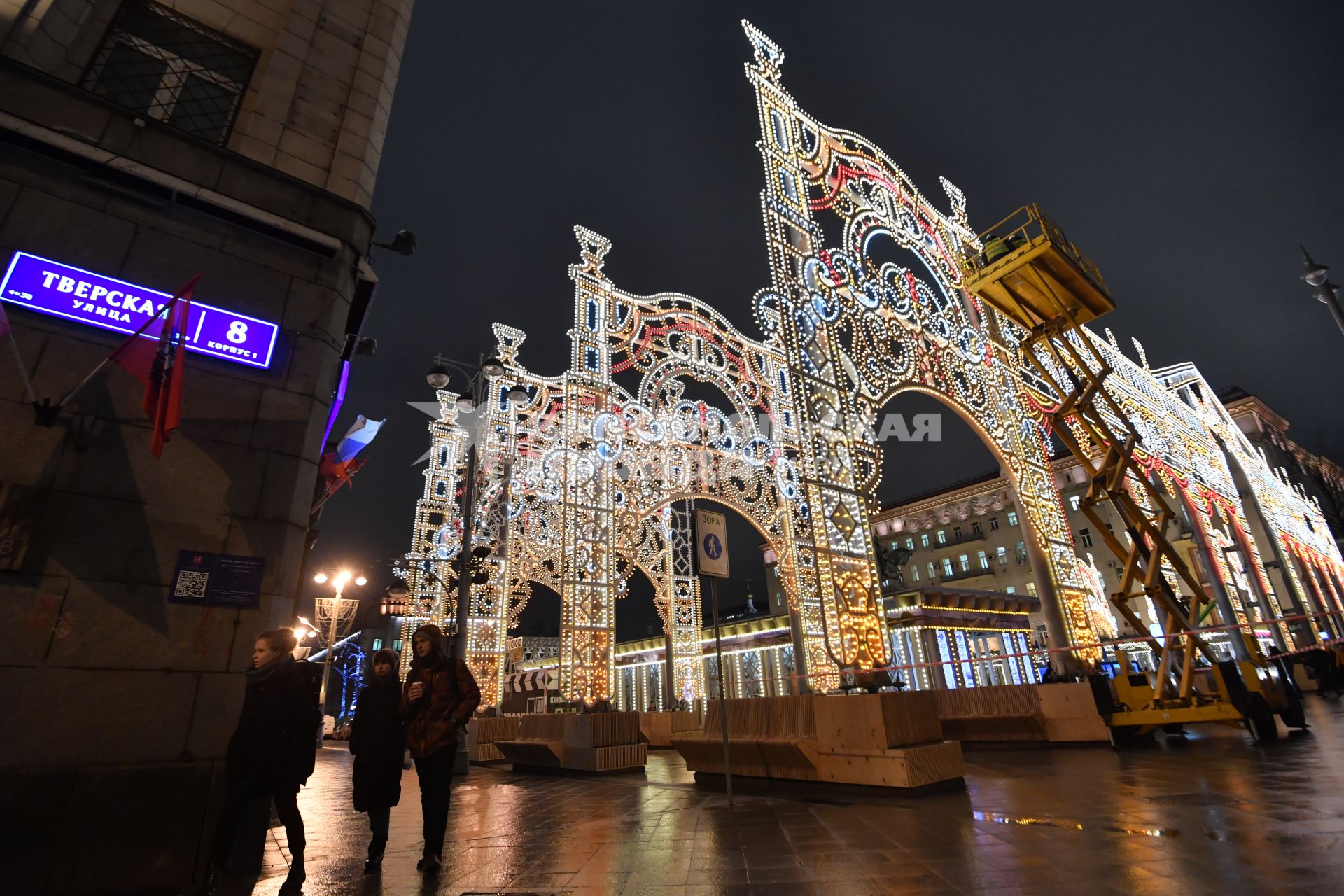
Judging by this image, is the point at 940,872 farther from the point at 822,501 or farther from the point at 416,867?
the point at 822,501

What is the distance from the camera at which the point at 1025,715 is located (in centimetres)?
1181

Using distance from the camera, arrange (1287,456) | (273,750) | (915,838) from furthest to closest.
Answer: (1287,456)
(915,838)
(273,750)

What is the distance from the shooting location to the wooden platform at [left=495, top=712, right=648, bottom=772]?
11453 mm

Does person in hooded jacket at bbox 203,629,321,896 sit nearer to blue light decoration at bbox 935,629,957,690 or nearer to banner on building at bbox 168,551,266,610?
banner on building at bbox 168,551,266,610

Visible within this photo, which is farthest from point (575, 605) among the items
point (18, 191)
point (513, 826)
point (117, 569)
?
point (18, 191)

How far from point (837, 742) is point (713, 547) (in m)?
2.74

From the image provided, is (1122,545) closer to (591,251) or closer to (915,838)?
(915,838)

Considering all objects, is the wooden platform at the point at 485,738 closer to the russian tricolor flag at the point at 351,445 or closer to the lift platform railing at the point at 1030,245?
the russian tricolor flag at the point at 351,445

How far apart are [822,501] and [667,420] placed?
32.2ft

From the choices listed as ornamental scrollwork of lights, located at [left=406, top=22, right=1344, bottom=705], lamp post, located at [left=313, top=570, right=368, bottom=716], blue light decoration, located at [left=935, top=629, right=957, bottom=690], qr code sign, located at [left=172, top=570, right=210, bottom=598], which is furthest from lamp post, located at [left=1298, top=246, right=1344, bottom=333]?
lamp post, located at [left=313, top=570, right=368, bottom=716]

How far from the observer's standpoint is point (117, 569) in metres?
4.73

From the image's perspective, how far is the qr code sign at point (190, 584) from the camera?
4.92m

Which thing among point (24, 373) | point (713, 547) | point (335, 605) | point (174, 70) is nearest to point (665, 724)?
point (713, 547)

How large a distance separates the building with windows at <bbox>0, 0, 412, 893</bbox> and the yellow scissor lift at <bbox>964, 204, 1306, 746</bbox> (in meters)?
11.7
